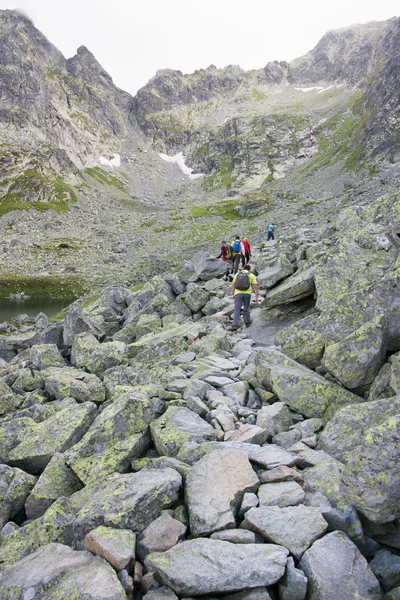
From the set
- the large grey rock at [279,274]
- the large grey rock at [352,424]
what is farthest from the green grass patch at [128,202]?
the large grey rock at [352,424]

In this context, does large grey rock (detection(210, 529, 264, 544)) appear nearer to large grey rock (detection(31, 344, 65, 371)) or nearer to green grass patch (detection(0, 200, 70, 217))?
large grey rock (detection(31, 344, 65, 371))

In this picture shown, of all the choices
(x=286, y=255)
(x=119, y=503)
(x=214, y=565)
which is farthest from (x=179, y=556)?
(x=286, y=255)

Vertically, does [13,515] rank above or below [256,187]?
below

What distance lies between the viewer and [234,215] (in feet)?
369

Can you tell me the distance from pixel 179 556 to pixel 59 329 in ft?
67.3

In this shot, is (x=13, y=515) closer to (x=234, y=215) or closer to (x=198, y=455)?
(x=198, y=455)

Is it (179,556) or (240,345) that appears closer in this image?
(179,556)


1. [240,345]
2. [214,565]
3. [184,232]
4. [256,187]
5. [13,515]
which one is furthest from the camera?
[256,187]

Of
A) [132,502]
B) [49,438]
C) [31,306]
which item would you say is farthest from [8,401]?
[31,306]

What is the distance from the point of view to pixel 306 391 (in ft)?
32.1

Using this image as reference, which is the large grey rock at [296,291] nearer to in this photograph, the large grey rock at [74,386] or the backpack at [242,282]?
the backpack at [242,282]

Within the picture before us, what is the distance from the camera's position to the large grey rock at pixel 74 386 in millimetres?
13445

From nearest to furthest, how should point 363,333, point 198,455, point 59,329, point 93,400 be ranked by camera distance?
1. point 198,455
2. point 363,333
3. point 93,400
4. point 59,329

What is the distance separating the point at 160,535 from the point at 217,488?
1237mm
